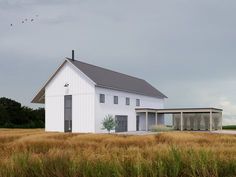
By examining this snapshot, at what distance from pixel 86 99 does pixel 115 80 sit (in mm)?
8255

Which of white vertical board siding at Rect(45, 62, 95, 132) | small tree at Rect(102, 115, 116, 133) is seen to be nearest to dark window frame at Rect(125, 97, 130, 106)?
small tree at Rect(102, 115, 116, 133)

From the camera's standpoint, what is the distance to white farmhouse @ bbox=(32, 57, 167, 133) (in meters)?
45.6

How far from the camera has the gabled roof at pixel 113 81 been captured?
47.5m

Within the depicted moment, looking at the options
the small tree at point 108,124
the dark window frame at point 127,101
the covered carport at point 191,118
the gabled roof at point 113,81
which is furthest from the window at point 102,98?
the covered carport at point 191,118

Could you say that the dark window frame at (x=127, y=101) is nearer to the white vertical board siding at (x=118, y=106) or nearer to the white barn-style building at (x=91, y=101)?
the white barn-style building at (x=91, y=101)

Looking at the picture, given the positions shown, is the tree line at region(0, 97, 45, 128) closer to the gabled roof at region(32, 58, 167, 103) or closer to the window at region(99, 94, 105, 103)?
the gabled roof at region(32, 58, 167, 103)

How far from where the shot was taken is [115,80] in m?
53.1

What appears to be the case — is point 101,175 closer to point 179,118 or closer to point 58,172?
point 58,172

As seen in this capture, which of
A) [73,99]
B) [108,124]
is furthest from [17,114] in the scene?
[108,124]

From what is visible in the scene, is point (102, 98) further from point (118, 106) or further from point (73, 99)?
point (118, 106)

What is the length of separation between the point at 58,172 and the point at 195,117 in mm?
51781

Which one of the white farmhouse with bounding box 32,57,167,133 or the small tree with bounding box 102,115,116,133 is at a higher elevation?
the white farmhouse with bounding box 32,57,167,133

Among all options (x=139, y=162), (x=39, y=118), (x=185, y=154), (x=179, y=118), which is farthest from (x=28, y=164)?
(x=39, y=118)

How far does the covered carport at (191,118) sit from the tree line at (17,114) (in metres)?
22.3
